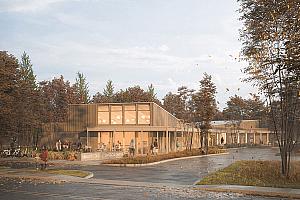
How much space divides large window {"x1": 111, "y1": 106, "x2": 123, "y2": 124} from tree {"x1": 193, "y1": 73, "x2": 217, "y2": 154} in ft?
32.8

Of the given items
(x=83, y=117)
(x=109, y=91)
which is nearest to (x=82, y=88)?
(x=109, y=91)

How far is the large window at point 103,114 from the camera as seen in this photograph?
48125 mm

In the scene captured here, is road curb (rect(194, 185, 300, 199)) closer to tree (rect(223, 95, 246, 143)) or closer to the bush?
the bush

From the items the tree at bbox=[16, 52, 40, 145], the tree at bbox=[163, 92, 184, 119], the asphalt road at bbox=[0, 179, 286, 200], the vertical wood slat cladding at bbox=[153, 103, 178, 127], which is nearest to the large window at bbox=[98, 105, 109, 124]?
the vertical wood slat cladding at bbox=[153, 103, 178, 127]

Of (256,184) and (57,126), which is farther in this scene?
(57,126)

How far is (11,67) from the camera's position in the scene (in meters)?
36.7

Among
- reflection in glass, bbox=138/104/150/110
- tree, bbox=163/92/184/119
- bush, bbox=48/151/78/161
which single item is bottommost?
bush, bbox=48/151/78/161

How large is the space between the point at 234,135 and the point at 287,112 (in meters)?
63.5

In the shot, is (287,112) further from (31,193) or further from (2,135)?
(2,135)

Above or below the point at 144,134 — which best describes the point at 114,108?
above

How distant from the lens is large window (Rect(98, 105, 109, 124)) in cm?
4812

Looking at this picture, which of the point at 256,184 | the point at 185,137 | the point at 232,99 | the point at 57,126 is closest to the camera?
the point at 256,184

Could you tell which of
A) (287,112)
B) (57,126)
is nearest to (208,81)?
(57,126)

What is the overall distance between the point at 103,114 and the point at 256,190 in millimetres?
33415
